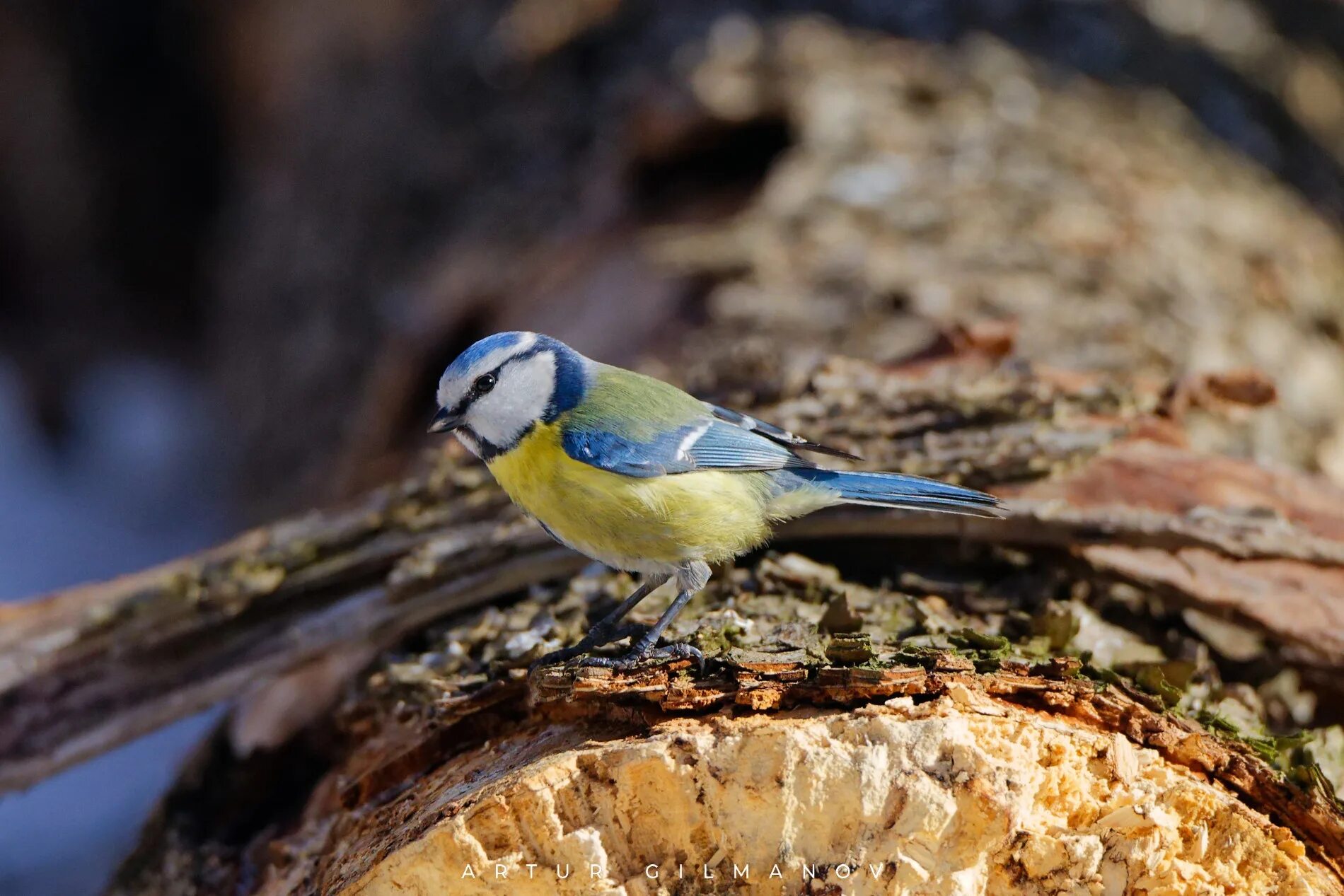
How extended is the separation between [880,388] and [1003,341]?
12.6 inches

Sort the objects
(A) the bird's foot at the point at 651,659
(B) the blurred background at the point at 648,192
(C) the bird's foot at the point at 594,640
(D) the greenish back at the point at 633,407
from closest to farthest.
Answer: (A) the bird's foot at the point at 651,659
(C) the bird's foot at the point at 594,640
(D) the greenish back at the point at 633,407
(B) the blurred background at the point at 648,192

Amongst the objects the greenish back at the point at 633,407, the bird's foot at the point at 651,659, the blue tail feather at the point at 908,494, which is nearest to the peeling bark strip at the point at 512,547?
the blue tail feather at the point at 908,494

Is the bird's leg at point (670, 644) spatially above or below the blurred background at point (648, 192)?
below

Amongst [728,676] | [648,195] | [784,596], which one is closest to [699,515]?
[784,596]

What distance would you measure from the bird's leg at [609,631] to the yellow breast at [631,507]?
75 mm

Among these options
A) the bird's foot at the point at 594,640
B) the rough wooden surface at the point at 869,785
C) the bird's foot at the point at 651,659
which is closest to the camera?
the rough wooden surface at the point at 869,785

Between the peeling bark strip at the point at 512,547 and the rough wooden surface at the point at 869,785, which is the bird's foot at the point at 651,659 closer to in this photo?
the rough wooden surface at the point at 869,785

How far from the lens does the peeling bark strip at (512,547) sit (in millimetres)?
1643

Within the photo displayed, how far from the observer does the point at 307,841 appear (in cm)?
151

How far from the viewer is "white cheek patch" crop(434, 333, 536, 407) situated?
5.41ft

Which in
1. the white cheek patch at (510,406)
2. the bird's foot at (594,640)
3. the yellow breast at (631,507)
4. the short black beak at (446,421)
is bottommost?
the bird's foot at (594,640)

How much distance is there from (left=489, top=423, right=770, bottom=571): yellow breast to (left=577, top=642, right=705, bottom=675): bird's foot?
0.17m

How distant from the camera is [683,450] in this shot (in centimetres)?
164

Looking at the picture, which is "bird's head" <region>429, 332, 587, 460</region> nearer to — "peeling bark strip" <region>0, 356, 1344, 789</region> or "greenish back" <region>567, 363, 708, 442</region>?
"greenish back" <region>567, 363, 708, 442</region>
